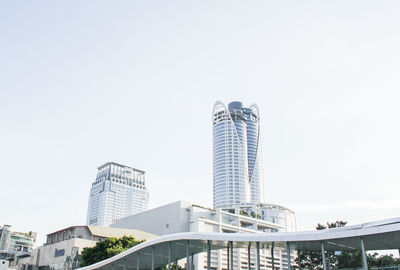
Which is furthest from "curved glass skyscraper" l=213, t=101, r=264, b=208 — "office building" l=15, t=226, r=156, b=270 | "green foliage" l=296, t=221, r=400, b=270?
"green foliage" l=296, t=221, r=400, b=270

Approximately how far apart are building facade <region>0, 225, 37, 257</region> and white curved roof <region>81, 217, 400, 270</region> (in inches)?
4866

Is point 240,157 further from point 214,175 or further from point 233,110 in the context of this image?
point 233,110

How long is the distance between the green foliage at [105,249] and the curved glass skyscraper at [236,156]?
112m

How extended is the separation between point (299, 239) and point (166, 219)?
64.7 meters

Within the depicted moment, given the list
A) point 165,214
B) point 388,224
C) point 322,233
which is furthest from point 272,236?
point 165,214

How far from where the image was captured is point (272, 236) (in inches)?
706

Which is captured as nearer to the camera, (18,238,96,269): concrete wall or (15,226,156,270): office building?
(18,238,96,269): concrete wall

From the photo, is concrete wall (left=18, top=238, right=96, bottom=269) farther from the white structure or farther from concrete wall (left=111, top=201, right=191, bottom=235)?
the white structure

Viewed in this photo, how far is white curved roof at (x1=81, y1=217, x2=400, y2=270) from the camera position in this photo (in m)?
15.1

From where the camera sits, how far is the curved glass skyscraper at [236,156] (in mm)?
160750

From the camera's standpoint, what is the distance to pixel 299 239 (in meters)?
17.0

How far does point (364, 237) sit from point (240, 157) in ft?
490

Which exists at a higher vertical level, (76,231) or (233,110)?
(233,110)

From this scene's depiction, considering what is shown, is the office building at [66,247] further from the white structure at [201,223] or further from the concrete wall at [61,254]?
the white structure at [201,223]
